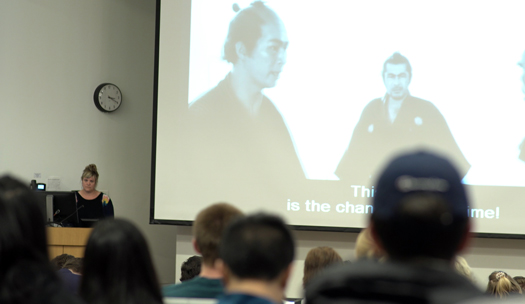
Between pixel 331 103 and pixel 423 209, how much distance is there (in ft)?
13.8

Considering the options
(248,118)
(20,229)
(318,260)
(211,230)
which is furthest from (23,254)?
(248,118)

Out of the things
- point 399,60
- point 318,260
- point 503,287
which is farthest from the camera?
point 399,60

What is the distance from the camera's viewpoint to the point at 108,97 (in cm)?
667

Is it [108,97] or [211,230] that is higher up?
[108,97]

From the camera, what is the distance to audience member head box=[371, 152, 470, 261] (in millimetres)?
841

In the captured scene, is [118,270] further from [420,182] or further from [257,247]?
[420,182]

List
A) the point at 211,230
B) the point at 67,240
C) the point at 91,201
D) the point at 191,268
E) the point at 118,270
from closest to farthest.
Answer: the point at 118,270
the point at 211,230
the point at 191,268
the point at 67,240
the point at 91,201

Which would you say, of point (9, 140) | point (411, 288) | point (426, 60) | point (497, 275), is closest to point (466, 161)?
point (426, 60)

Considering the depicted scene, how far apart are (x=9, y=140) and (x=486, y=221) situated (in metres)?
4.97

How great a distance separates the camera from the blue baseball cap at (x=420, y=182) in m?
0.84

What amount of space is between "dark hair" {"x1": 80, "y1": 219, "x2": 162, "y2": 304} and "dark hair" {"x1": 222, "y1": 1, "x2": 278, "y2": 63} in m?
3.87

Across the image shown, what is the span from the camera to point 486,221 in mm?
4844

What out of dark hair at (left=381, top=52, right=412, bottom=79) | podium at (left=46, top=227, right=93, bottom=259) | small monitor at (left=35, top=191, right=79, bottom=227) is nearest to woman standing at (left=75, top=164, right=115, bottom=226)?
small monitor at (left=35, top=191, right=79, bottom=227)

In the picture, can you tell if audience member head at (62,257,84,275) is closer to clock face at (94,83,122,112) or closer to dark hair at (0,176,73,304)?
dark hair at (0,176,73,304)
